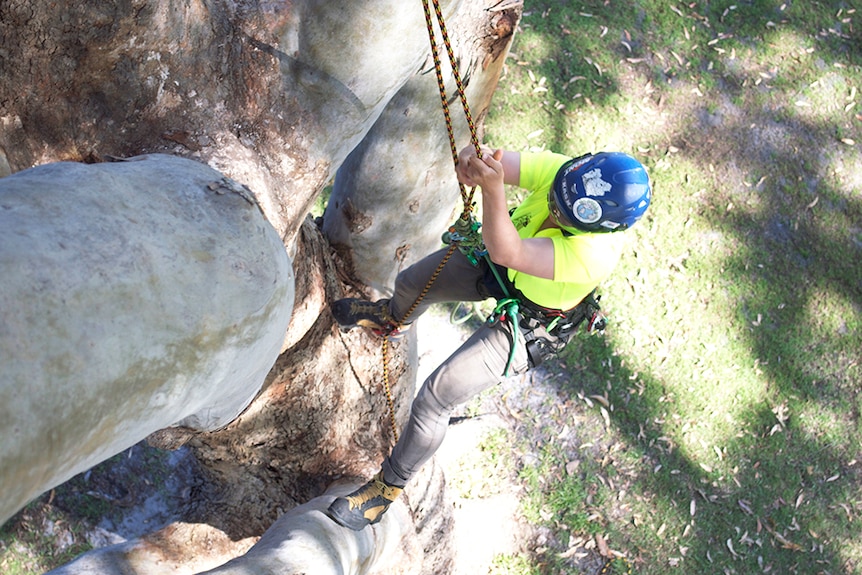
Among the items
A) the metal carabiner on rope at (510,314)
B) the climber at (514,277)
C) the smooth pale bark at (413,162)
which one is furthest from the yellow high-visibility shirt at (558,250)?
the smooth pale bark at (413,162)

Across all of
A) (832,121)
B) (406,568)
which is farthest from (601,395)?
(832,121)

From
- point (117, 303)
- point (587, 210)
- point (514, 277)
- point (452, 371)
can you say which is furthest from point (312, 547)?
point (117, 303)

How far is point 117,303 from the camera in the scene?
133 centimetres

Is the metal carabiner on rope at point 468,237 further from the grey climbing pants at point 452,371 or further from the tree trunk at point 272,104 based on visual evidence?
the tree trunk at point 272,104

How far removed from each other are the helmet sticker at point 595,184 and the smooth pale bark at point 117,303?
1307mm

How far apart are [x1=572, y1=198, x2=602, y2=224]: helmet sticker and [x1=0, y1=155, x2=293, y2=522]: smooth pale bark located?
1275 mm

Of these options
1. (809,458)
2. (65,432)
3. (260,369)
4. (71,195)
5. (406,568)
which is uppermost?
(71,195)

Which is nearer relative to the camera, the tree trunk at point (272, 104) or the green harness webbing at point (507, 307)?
the tree trunk at point (272, 104)

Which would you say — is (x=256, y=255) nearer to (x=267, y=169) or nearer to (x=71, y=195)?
(x=71, y=195)

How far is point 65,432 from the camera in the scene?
4.07ft

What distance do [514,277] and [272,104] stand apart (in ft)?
4.37

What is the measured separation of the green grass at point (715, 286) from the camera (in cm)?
512

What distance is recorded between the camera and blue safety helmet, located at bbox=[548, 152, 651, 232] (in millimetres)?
2688

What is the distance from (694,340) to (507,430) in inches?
67.3
